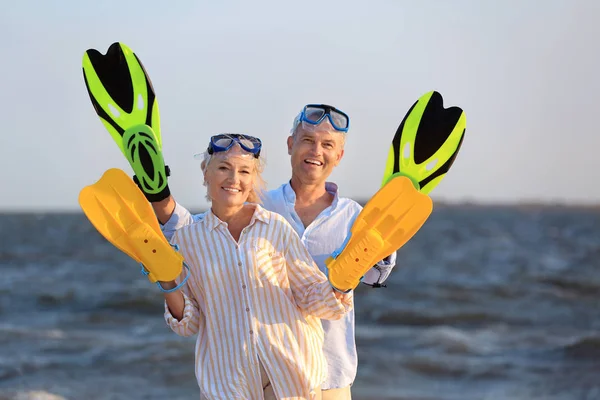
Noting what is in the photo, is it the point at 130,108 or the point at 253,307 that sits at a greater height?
the point at 130,108

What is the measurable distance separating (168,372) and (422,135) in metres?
5.62

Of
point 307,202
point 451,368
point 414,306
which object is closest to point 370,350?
point 451,368

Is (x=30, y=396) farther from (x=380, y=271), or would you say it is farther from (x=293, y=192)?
(x=380, y=271)

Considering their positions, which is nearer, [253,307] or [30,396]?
[253,307]

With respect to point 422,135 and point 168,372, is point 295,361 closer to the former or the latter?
point 422,135

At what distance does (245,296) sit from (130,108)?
0.91 metres

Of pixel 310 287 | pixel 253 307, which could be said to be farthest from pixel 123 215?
pixel 310 287

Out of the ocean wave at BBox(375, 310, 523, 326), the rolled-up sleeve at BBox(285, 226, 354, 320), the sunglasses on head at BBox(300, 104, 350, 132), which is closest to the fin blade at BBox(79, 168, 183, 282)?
the rolled-up sleeve at BBox(285, 226, 354, 320)

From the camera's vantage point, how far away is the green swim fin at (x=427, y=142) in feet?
10.5

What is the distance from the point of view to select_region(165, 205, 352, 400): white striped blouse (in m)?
2.85

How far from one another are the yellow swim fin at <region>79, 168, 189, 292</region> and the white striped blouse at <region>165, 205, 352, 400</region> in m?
0.11

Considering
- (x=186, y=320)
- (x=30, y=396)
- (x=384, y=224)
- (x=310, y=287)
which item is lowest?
(x=30, y=396)

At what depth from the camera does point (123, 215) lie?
2938mm

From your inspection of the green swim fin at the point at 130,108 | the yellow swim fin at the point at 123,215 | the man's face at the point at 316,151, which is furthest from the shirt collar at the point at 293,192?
the yellow swim fin at the point at 123,215
